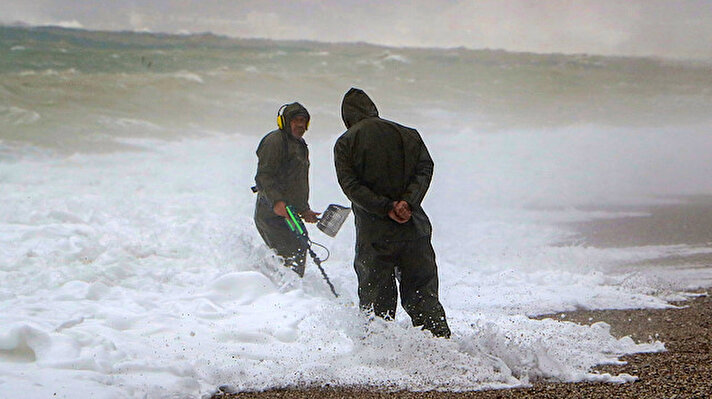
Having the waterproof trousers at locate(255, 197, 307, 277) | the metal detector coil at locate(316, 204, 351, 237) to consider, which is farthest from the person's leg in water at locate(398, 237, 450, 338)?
the waterproof trousers at locate(255, 197, 307, 277)

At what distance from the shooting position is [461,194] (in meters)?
14.4

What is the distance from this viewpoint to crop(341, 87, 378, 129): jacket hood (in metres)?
3.57

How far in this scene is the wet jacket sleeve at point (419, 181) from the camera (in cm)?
344

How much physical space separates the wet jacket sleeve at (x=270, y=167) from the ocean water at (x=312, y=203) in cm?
60

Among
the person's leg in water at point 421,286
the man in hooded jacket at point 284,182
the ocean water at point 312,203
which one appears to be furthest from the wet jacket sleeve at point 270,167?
the person's leg in water at point 421,286

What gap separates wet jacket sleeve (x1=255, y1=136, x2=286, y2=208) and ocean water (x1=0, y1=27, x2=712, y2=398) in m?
0.60

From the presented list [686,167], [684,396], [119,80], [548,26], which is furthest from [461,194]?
[684,396]

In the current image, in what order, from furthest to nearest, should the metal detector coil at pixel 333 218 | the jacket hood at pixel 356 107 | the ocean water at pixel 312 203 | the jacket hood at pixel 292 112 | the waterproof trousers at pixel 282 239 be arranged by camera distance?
1. the waterproof trousers at pixel 282 239
2. the jacket hood at pixel 292 112
3. the metal detector coil at pixel 333 218
4. the jacket hood at pixel 356 107
5. the ocean water at pixel 312 203

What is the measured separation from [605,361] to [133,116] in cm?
1683

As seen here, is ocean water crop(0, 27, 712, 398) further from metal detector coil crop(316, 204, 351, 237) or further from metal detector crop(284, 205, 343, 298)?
metal detector coil crop(316, 204, 351, 237)

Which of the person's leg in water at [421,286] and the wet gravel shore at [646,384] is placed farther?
the person's leg in water at [421,286]

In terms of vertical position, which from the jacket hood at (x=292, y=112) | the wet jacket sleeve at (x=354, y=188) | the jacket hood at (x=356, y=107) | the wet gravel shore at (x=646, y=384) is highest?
the jacket hood at (x=292, y=112)

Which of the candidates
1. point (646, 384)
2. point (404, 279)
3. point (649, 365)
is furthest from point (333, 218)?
point (646, 384)

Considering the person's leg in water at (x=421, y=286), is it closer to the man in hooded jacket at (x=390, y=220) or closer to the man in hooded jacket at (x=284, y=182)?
the man in hooded jacket at (x=390, y=220)
